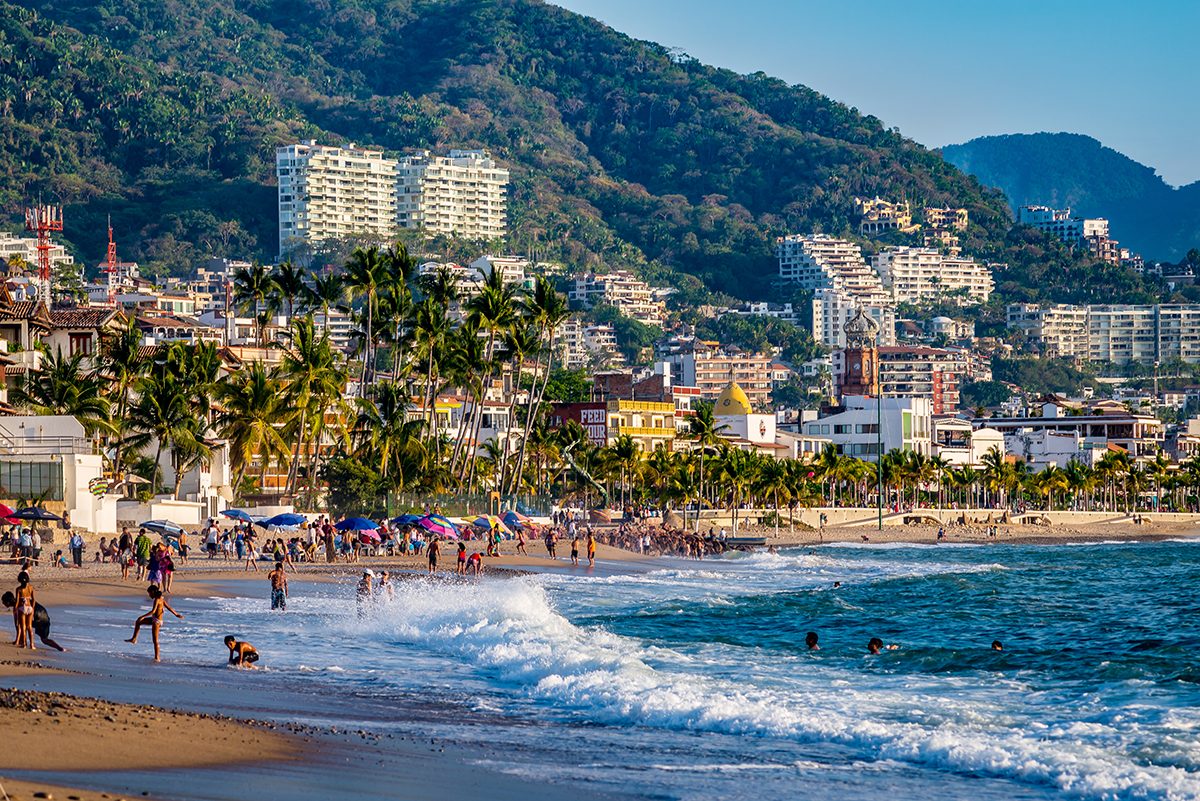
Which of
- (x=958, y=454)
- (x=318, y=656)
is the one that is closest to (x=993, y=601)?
(x=318, y=656)

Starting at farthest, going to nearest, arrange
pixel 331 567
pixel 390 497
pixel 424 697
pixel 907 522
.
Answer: pixel 907 522 → pixel 390 497 → pixel 331 567 → pixel 424 697

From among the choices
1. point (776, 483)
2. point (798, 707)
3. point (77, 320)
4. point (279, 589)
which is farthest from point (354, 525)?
point (776, 483)

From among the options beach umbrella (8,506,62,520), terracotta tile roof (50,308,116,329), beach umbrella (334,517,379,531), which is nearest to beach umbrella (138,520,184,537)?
beach umbrella (8,506,62,520)

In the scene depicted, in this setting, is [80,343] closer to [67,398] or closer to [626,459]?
[67,398]

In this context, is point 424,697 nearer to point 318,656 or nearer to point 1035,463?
point 318,656

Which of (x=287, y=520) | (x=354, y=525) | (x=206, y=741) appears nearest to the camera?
(x=206, y=741)

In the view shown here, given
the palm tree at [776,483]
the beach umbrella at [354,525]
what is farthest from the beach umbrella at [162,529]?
the palm tree at [776,483]
